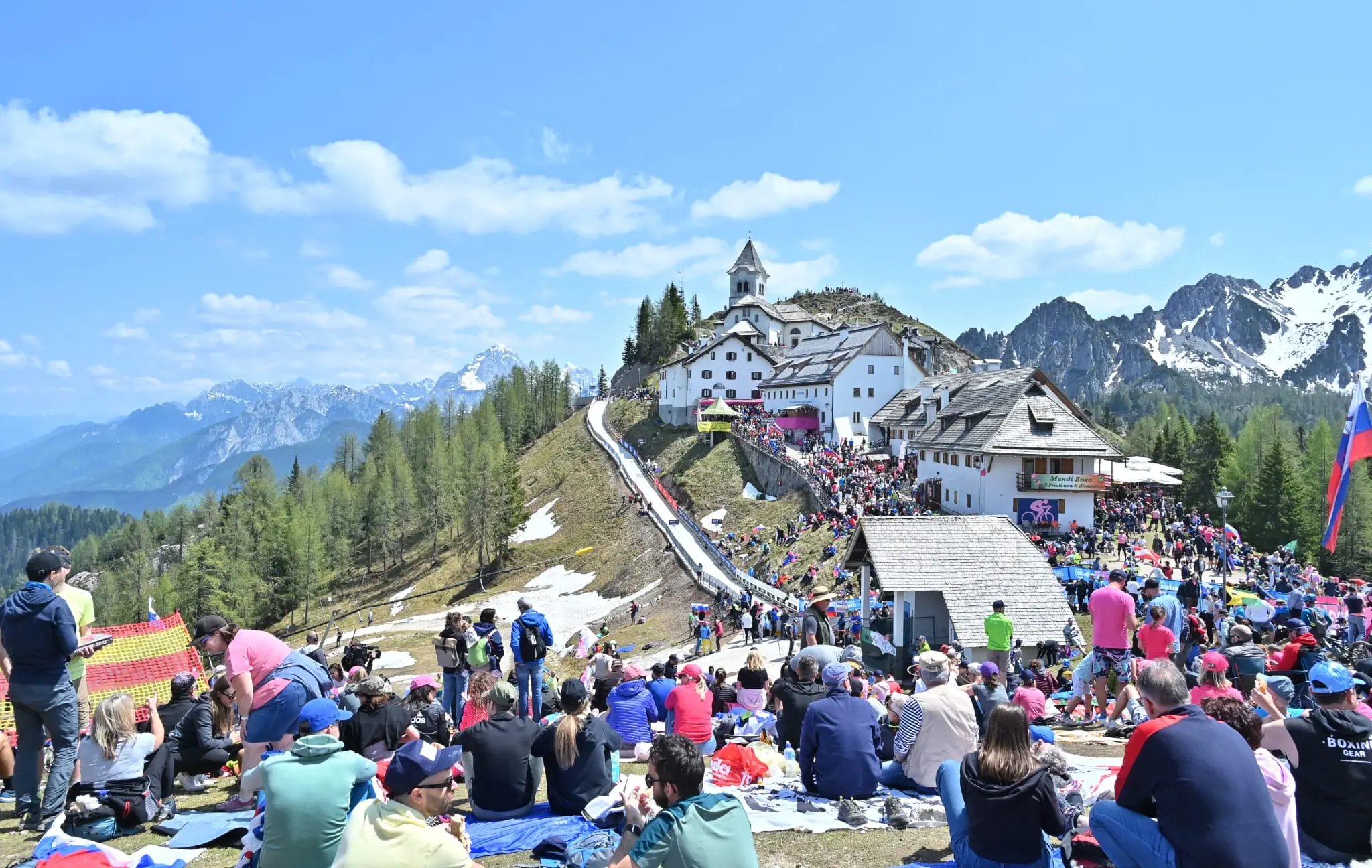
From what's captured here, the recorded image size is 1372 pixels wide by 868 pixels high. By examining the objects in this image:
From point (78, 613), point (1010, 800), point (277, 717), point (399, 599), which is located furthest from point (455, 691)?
point (399, 599)

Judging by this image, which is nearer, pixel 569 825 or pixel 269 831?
pixel 269 831

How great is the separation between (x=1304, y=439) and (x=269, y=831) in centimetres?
13880

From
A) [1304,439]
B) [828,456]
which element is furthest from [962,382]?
[1304,439]

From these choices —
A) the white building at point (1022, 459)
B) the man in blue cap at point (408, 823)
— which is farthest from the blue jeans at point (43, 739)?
the white building at point (1022, 459)

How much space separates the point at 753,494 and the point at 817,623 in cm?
4583

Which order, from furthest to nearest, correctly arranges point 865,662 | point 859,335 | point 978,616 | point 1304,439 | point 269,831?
point 1304,439 → point 859,335 → point 865,662 → point 978,616 → point 269,831

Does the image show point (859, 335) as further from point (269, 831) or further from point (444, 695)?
point (269, 831)

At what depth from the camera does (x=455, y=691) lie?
1319cm

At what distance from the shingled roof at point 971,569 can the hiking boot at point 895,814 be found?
44.7 ft

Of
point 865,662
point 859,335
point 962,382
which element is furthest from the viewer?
point 859,335

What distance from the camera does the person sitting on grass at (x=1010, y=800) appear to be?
17.2 feet

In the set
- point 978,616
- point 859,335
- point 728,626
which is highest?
point 859,335

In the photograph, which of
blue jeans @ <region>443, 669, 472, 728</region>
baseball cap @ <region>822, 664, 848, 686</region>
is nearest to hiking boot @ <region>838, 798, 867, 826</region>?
baseball cap @ <region>822, 664, 848, 686</region>

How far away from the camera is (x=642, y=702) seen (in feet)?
35.1
